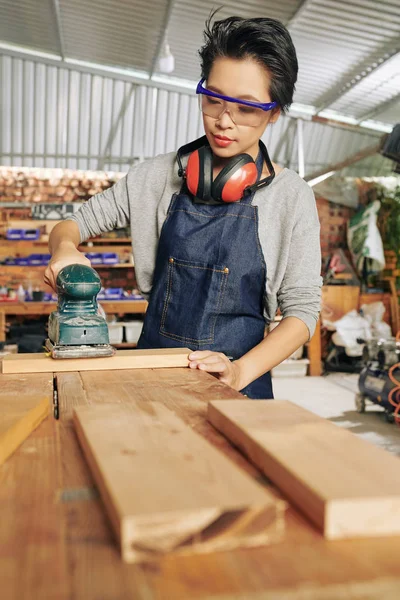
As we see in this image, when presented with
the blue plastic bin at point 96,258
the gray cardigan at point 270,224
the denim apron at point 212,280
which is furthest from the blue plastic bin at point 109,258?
the denim apron at point 212,280

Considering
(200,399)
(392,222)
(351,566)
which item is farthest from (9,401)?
(392,222)

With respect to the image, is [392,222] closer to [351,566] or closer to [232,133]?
[232,133]

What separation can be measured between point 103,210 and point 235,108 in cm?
58

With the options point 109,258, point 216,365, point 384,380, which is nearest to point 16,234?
point 109,258

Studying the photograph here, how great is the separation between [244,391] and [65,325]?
1.88 feet

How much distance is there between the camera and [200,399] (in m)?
1.21

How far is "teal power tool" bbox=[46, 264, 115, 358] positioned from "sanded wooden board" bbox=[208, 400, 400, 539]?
30.2 inches

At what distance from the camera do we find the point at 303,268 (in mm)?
1877

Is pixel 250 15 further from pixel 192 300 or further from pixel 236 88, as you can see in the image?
pixel 192 300

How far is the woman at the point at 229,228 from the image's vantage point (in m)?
1.73

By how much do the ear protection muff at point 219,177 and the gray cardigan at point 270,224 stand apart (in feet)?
0.31

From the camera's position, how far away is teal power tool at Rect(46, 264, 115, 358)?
65.1 inches

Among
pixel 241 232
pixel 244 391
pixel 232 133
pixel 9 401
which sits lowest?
pixel 244 391

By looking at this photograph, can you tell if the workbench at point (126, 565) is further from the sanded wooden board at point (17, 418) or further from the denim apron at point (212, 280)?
the denim apron at point (212, 280)
